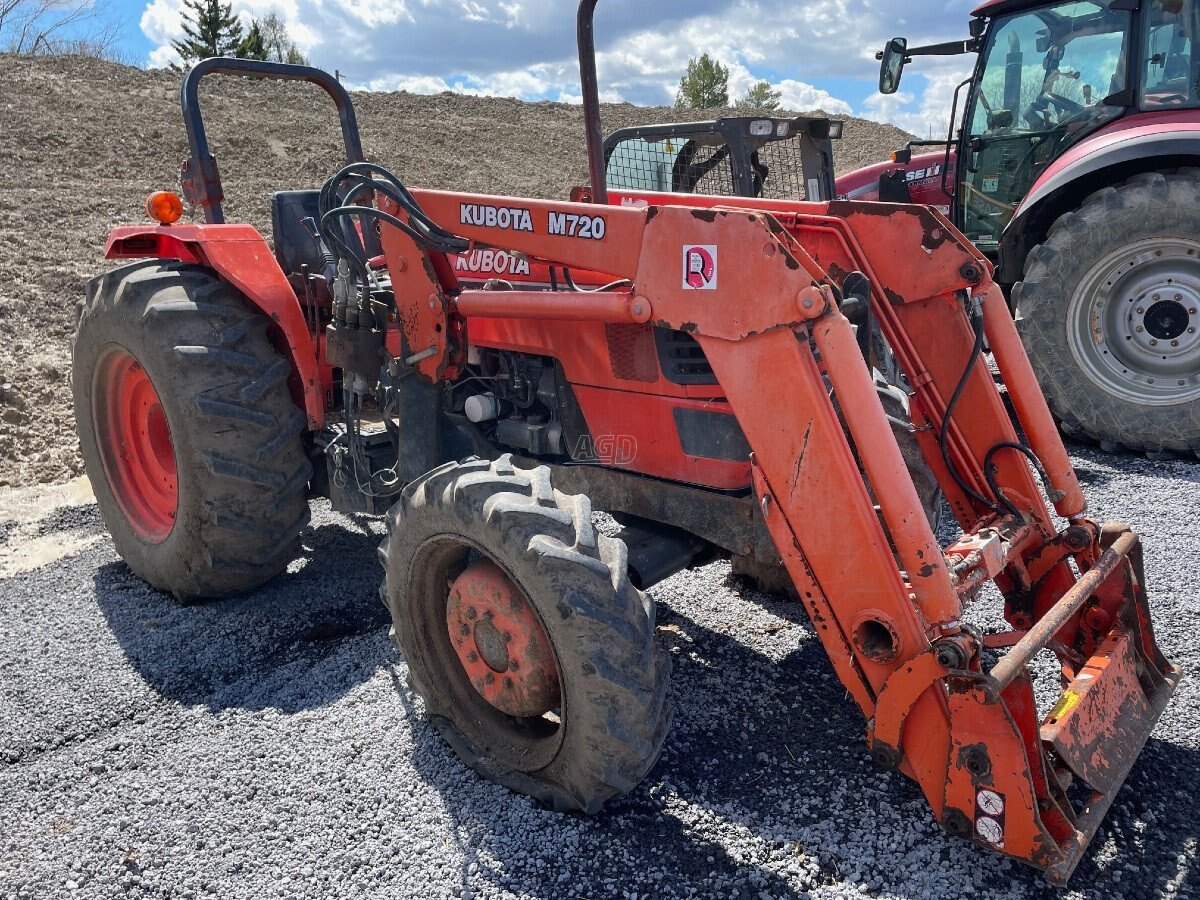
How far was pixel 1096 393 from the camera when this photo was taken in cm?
534

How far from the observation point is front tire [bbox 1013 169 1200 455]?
5.11 metres

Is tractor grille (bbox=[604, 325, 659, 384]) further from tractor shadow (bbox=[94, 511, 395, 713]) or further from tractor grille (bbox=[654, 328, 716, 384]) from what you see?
tractor shadow (bbox=[94, 511, 395, 713])

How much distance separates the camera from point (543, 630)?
255 centimetres

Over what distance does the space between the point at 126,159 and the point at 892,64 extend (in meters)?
11.0

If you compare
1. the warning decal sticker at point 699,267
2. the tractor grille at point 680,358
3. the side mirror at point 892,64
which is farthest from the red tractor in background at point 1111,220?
the warning decal sticker at point 699,267

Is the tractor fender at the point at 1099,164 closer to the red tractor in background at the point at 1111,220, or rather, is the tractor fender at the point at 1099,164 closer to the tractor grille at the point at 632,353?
the red tractor in background at the point at 1111,220

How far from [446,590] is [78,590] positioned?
7.30 feet

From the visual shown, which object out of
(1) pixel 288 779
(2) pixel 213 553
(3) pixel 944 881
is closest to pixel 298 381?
(2) pixel 213 553

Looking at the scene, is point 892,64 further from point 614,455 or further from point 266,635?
point 266,635

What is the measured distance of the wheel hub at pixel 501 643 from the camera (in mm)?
2607

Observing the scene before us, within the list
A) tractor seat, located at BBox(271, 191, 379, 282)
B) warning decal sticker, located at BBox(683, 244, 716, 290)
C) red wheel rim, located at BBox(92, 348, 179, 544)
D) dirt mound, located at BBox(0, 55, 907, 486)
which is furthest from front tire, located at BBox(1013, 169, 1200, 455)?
dirt mound, located at BBox(0, 55, 907, 486)

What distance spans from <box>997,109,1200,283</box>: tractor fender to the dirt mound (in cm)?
589

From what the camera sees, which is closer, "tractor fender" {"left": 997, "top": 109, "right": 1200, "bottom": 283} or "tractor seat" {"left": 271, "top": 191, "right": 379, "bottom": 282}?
"tractor seat" {"left": 271, "top": 191, "right": 379, "bottom": 282}

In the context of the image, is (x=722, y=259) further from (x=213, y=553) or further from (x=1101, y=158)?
(x=1101, y=158)
